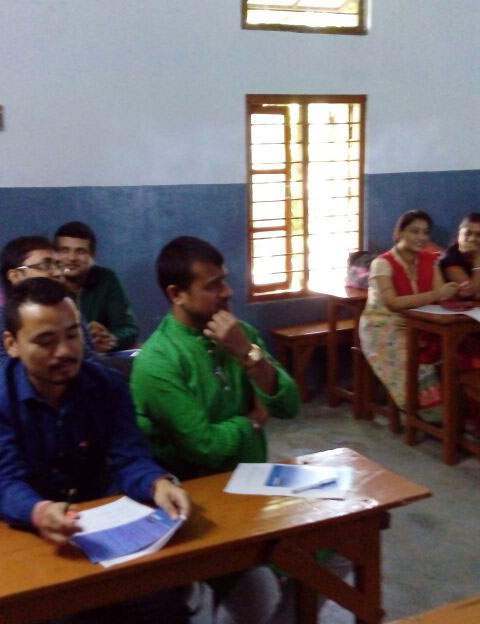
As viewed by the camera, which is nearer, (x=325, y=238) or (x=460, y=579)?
(x=460, y=579)

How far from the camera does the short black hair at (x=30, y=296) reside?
1771mm

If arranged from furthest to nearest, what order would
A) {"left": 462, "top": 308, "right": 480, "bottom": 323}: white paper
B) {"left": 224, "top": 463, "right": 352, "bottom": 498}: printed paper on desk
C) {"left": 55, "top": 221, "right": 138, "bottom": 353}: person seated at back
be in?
{"left": 462, "top": 308, "right": 480, "bottom": 323}: white paper, {"left": 55, "top": 221, "right": 138, "bottom": 353}: person seated at back, {"left": 224, "top": 463, "right": 352, "bottom": 498}: printed paper on desk

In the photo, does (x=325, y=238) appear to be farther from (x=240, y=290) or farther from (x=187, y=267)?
(x=187, y=267)

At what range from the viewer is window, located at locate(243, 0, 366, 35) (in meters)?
4.77

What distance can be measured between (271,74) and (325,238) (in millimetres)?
1121

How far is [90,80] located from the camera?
14.2ft

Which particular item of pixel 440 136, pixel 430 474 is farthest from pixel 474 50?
pixel 430 474

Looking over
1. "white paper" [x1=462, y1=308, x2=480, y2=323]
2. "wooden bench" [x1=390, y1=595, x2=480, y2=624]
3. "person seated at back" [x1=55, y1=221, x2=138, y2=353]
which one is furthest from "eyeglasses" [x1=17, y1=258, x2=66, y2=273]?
"white paper" [x1=462, y1=308, x2=480, y2=323]

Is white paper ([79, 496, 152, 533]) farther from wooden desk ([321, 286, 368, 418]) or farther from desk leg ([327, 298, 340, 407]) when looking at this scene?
desk leg ([327, 298, 340, 407])

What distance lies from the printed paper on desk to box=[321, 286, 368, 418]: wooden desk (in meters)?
2.72

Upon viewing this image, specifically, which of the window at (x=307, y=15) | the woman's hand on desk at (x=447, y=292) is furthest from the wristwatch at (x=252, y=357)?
the window at (x=307, y=15)

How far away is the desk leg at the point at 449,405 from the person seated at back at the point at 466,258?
58 centimetres

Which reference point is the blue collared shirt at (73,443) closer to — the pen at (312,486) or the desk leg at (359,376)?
the pen at (312,486)

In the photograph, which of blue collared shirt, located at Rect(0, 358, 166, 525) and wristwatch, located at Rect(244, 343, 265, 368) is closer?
blue collared shirt, located at Rect(0, 358, 166, 525)
